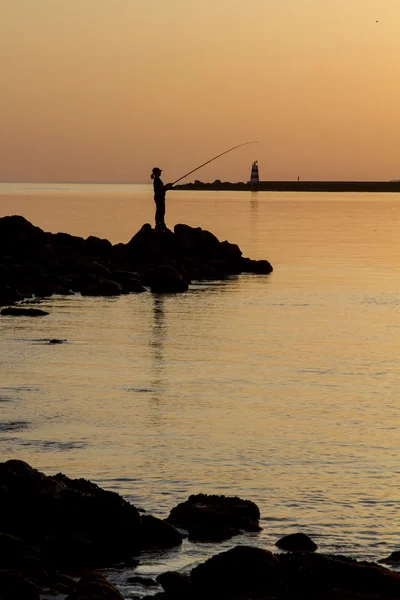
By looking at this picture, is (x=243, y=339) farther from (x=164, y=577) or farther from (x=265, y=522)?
(x=164, y=577)

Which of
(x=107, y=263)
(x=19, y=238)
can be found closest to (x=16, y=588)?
(x=107, y=263)

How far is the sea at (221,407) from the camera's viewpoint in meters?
10.1

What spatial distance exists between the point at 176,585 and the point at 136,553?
1175 mm

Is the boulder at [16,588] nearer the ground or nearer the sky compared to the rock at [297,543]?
nearer the sky

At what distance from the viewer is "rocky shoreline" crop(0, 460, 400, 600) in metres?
7.32

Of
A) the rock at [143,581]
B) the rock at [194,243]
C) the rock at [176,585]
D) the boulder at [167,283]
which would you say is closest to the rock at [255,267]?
the rock at [194,243]

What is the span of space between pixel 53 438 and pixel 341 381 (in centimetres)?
533

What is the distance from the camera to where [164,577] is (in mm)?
7855

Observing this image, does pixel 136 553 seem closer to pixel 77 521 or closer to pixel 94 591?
pixel 77 521

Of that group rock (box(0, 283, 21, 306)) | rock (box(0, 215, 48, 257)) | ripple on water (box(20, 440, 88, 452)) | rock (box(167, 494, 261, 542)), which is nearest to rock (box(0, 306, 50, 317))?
rock (box(0, 283, 21, 306))

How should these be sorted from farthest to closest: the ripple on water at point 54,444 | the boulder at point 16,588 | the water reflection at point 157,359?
the water reflection at point 157,359
the ripple on water at point 54,444
the boulder at point 16,588

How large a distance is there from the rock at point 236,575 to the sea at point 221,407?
0.58m

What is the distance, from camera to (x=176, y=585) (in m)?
7.69

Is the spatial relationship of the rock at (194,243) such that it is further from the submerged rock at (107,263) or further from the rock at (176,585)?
the rock at (176,585)
